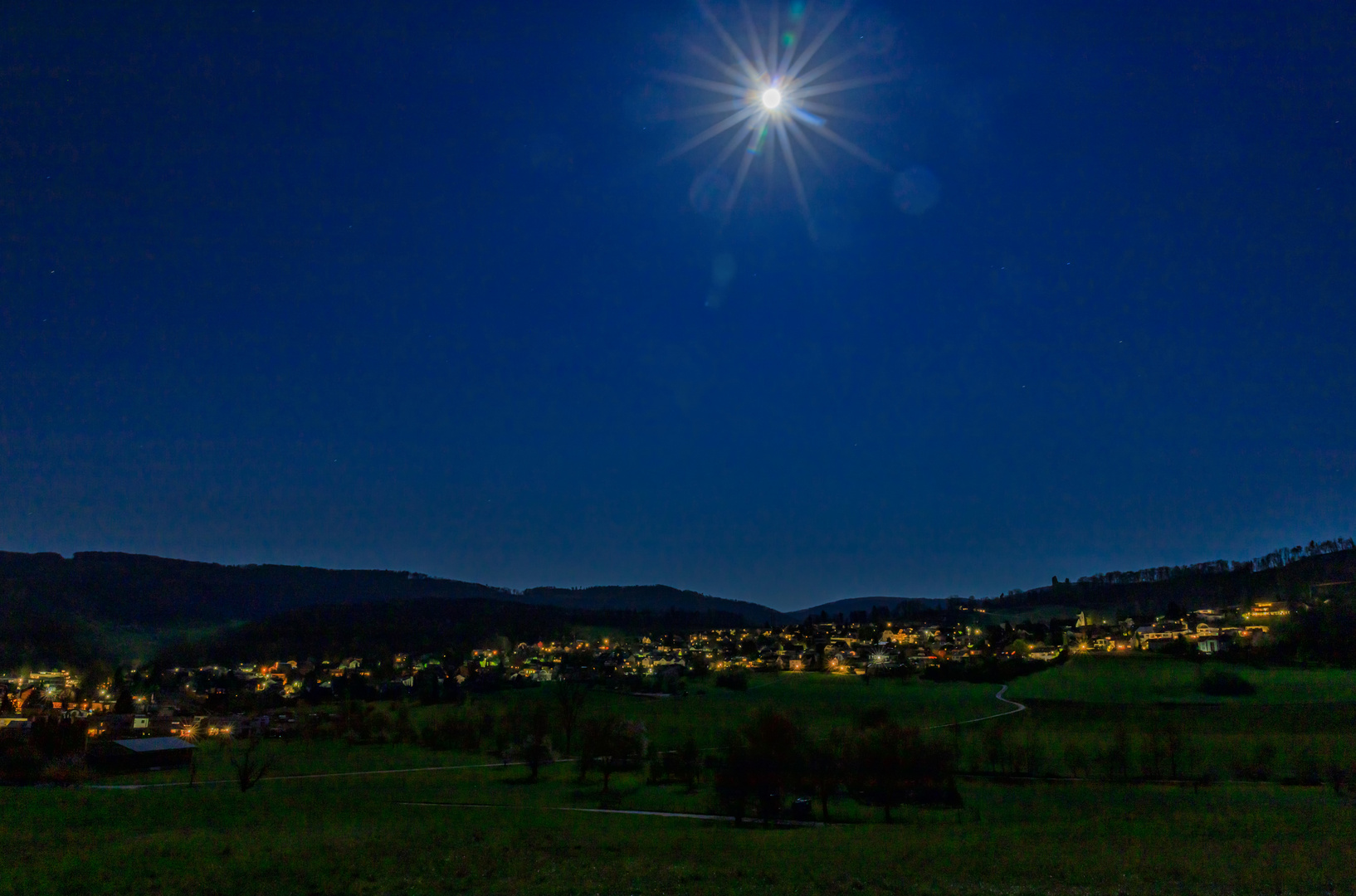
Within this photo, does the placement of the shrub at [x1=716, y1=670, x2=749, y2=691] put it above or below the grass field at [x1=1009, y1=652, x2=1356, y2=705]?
below

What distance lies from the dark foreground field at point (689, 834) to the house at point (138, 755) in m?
5.26

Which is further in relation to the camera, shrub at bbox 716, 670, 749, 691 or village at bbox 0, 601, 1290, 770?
shrub at bbox 716, 670, 749, 691

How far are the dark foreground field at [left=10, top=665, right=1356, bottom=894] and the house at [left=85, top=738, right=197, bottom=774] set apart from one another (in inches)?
207

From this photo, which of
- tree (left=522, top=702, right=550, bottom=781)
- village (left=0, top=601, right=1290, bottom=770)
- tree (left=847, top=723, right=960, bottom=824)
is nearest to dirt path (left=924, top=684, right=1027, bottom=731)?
tree (left=847, top=723, right=960, bottom=824)

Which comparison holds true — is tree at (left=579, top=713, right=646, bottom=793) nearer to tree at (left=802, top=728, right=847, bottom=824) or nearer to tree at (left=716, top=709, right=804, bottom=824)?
tree at (left=716, top=709, right=804, bottom=824)

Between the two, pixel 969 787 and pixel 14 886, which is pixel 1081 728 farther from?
pixel 14 886

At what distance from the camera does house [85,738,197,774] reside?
58.4m

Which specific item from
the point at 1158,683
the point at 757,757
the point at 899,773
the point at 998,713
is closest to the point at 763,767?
the point at 757,757

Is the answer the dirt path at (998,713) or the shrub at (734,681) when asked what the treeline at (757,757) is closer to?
the dirt path at (998,713)

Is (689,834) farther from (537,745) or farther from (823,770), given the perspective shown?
(537,745)

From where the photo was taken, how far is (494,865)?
66.4 feet

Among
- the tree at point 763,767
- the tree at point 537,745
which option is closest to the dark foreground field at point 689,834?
the tree at point 537,745

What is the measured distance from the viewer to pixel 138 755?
195ft

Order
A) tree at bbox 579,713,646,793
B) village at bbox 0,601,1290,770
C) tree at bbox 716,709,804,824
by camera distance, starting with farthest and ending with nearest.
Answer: village at bbox 0,601,1290,770 < tree at bbox 579,713,646,793 < tree at bbox 716,709,804,824
